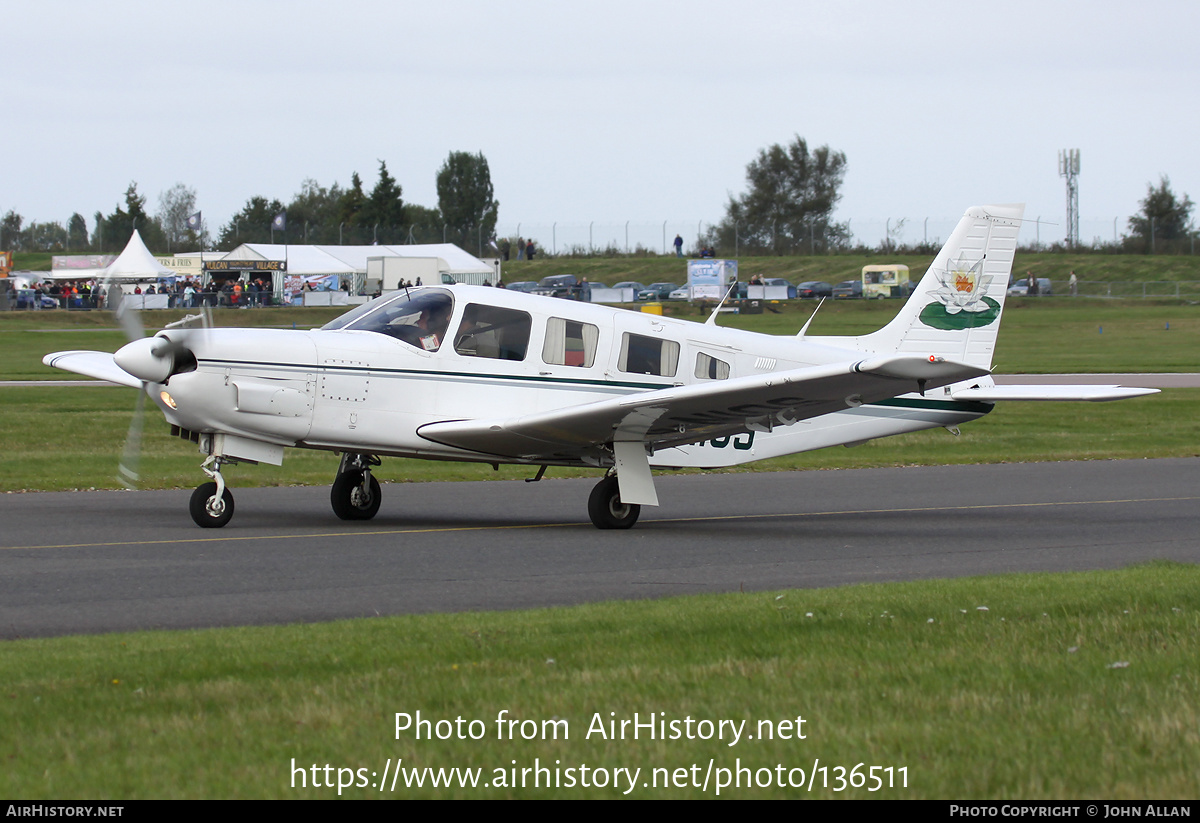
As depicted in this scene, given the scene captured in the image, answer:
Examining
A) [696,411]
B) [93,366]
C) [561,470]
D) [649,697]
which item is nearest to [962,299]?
[696,411]

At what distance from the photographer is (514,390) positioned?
491 inches

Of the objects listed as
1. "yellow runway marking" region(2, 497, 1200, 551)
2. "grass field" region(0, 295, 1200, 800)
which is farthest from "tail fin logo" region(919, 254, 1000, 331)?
"grass field" region(0, 295, 1200, 800)

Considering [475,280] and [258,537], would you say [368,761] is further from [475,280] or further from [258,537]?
[475,280]

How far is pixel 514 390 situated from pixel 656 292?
5984cm

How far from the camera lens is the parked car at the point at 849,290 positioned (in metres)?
73.6

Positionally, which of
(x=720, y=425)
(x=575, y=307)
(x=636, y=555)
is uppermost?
(x=575, y=307)

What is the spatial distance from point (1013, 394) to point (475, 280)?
197 feet

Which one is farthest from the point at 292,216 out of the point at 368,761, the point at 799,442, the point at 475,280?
the point at 368,761

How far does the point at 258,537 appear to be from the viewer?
1129 centimetres

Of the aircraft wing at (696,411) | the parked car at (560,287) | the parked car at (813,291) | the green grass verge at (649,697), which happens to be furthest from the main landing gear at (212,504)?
the parked car at (813,291)

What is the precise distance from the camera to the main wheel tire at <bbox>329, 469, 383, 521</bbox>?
42.0 ft

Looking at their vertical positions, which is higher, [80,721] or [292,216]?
[292,216]

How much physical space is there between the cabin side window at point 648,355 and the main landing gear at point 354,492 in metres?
2.81

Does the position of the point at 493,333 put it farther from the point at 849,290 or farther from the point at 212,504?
the point at 849,290
